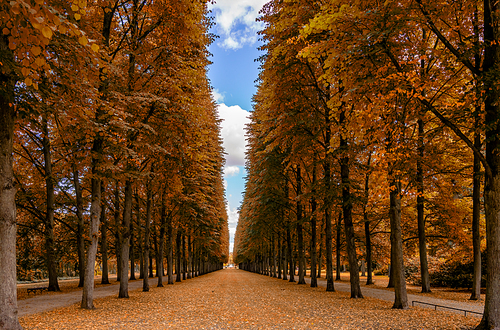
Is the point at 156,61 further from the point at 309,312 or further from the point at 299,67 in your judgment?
the point at 309,312

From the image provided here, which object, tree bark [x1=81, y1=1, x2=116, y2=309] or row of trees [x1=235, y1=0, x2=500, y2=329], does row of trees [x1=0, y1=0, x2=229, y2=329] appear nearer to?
tree bark [x1=81, y1=1, x2=116, y2=309]

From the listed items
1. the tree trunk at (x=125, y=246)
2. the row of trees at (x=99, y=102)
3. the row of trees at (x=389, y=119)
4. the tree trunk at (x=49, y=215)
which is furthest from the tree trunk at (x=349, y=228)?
the tree trunk at (x=49, y=215)

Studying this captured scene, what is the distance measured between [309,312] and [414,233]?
14.1 meters

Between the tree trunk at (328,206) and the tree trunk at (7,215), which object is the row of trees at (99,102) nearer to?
the tree trunk at (7,215)

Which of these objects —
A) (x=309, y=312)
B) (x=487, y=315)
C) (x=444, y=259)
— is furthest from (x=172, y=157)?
(x=444, y=259)

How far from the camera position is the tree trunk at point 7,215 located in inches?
212

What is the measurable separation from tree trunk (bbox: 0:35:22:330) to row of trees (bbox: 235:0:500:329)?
6.18 meters

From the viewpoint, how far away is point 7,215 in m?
5.61

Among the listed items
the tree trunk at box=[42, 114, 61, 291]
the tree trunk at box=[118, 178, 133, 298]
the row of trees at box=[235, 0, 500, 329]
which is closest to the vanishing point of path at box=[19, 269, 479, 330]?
the row of trees at box=[235, 0, 500, 329]

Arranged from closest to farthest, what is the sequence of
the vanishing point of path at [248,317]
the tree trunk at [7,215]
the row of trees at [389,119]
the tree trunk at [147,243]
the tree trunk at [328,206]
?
the tree trunk at [7,215], the row of trees at [389,119], the vanishing point of path at [248,317], the tree trunk at [328,206], the tree trunk at [147,243]

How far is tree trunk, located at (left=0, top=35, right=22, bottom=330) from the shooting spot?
5.39 meters

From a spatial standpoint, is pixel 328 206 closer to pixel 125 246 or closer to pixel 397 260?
pixel 397 260

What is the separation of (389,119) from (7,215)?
28.2 feet

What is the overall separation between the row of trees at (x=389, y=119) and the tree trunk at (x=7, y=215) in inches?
243
